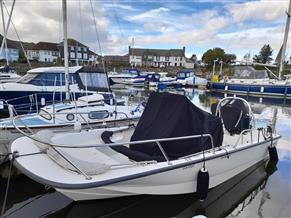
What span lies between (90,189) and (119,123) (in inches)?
177

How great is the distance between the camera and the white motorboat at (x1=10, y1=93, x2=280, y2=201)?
392 cm

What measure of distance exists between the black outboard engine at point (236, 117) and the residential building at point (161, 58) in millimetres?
81677

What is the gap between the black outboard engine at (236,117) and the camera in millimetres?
6758

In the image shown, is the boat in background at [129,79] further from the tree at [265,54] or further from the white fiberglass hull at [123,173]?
the tree at [265,54]

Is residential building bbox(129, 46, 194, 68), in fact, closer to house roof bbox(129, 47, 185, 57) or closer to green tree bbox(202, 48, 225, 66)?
house roof bbox(129, 47, 185, 57)

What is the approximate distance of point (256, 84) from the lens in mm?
27938

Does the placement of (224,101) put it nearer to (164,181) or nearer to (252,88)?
(164,181)

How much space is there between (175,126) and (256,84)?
25.8 metres

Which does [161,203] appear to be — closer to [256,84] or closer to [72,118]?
[72,118]

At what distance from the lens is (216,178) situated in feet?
A: 17.5

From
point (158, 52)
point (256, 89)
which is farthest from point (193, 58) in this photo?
point (256, 89)

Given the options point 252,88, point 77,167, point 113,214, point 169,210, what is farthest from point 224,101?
point 252,88

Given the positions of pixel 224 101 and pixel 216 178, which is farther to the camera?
pixel 224 101

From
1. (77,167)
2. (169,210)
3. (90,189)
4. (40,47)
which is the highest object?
(40,47)
